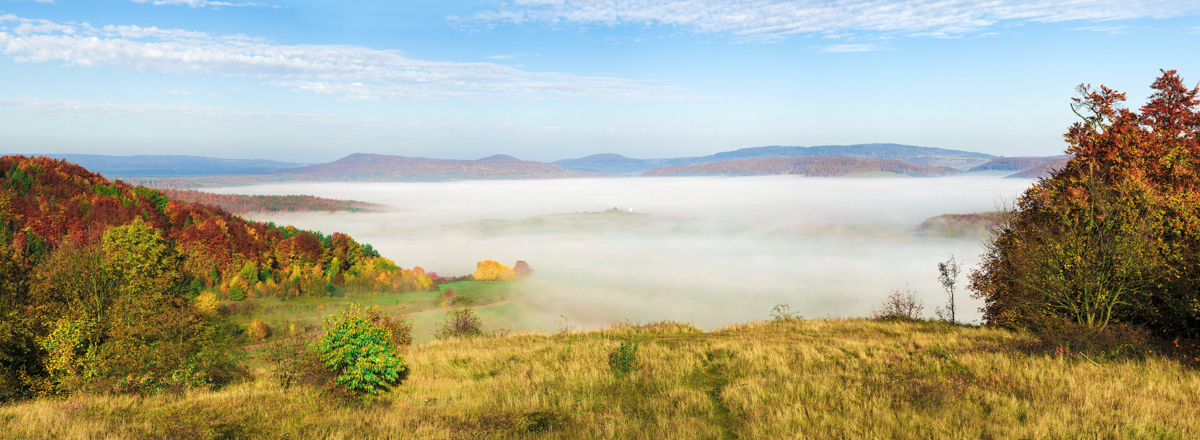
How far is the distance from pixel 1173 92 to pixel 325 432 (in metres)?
33.1

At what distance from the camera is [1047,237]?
20.0 m

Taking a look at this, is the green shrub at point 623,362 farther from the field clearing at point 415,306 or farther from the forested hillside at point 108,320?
the field clearing at point 415,306

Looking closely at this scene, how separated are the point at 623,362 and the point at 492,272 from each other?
177 m

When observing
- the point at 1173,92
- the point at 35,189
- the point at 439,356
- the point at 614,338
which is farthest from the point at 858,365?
the point at 35,189

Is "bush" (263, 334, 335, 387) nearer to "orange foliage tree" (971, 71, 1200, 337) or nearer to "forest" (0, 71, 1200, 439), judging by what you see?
"forest" (0, 71, 1200, 439)

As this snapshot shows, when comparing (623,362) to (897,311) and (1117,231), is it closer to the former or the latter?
(1117,231)

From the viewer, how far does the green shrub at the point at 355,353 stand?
44.4 feet

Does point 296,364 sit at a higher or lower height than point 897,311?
higher

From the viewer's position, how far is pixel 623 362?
16672 mm

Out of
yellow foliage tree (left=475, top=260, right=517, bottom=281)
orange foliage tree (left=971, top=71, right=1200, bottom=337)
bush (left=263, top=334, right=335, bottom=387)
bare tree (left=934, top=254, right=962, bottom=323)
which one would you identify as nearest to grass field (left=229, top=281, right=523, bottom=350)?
yellow foliage tree (left=475, top=260, right=517, bottom=281)

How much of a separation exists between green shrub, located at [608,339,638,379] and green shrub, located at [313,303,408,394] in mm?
5947

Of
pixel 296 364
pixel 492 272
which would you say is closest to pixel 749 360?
pixel 296 364

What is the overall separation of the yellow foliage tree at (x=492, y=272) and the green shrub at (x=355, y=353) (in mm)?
175413

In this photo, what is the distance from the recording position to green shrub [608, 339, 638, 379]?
15.8 meters
